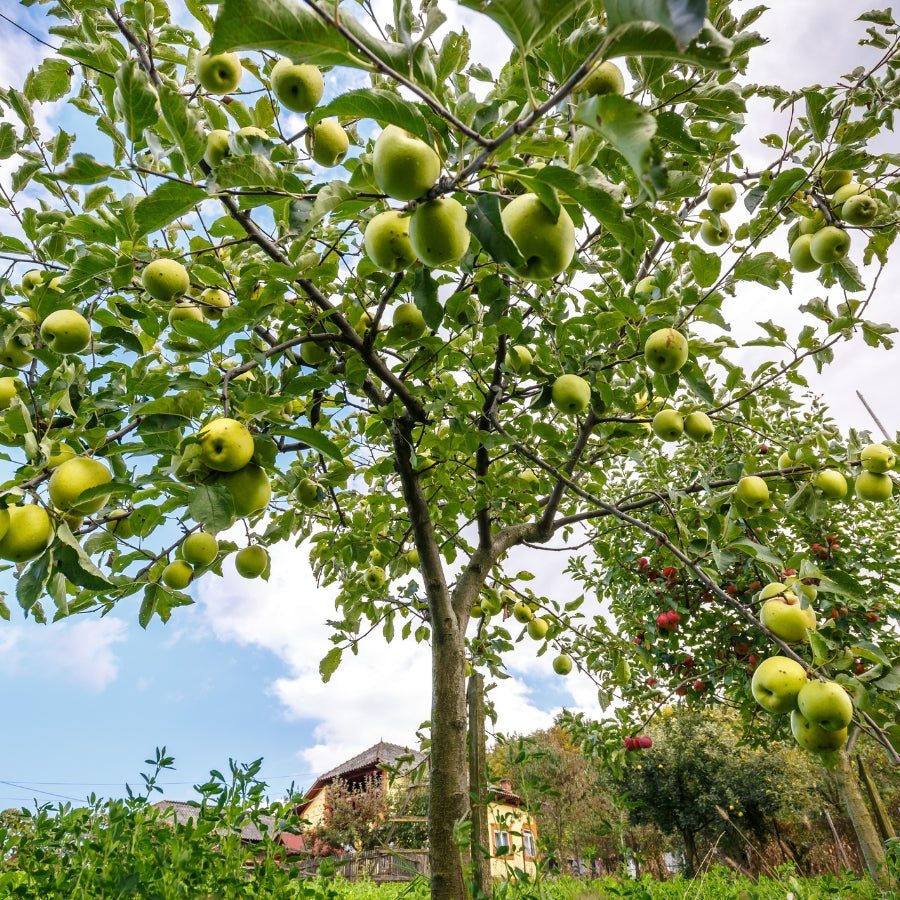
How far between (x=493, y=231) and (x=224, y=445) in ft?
2.78

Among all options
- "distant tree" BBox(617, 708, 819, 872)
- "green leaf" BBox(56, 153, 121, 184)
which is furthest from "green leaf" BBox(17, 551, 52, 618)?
"distant tree" BBox(617, 708, 819, 872)

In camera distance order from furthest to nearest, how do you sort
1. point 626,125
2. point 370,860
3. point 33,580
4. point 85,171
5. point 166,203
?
point 370,860 → point 85,171 → point 33,580 → point 166,203 → point 626,125

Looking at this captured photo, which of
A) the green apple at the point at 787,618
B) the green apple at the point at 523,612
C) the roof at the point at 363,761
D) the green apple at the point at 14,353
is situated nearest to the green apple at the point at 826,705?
the green apple at the point at 787,618

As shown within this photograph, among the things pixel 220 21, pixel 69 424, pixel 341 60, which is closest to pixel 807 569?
pixel 341 60

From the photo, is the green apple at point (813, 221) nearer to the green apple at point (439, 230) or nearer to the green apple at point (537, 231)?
the green apple at point (537, 231)

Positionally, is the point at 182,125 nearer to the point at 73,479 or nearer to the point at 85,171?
the point at 85,171

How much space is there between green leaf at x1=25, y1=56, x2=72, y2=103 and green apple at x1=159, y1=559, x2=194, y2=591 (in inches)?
78.6

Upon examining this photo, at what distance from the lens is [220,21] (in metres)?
0.75

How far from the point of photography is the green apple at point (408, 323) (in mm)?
2256

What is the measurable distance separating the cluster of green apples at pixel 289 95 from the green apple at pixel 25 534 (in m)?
1.08

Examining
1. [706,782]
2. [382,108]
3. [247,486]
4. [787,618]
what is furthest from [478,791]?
[706,782]

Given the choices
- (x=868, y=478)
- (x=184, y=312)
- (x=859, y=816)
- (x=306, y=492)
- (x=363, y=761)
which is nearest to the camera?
(x=184, y=312)

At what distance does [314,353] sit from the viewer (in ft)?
9.00

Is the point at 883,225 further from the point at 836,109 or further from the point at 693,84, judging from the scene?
the point at 693,84
